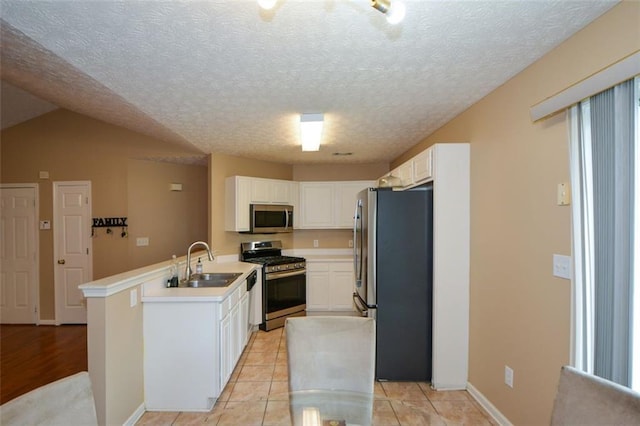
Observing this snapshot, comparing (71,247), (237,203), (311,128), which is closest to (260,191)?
(237,203)

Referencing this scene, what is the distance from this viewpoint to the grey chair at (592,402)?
832 mm

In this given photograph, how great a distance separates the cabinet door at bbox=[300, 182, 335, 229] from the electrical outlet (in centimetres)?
317

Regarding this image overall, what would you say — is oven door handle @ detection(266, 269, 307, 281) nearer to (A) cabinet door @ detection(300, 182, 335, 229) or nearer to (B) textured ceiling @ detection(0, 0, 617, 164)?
(A) cabinet door @ detection(300, 182, 335, 229)

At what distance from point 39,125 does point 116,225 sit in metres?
1.82

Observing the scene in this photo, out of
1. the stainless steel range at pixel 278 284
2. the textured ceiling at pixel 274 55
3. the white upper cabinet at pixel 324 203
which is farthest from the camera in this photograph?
the white upper cabinet at pixel 324 203

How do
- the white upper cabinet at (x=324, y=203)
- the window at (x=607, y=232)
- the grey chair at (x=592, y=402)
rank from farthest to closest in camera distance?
the white upper cabinet at (x=324, y=203) < the window at (x=607, y=232) < the grey chair at (x=592, y=402)

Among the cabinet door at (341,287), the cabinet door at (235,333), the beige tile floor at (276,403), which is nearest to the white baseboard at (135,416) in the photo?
the beige tile floor at (276,403)

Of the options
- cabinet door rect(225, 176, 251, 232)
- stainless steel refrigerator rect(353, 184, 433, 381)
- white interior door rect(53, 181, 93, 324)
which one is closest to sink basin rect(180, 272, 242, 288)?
cabinet door rect(225, 176, 251, 232)

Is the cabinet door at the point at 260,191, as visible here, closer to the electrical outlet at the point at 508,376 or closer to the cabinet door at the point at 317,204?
the cabinet door at the point at 317,204

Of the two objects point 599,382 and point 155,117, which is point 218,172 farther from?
point 599,382

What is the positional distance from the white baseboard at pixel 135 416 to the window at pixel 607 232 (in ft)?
9.19

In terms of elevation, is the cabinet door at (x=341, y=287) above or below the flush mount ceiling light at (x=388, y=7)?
below

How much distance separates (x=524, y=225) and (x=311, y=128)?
1.93 m

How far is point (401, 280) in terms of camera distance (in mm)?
2693
